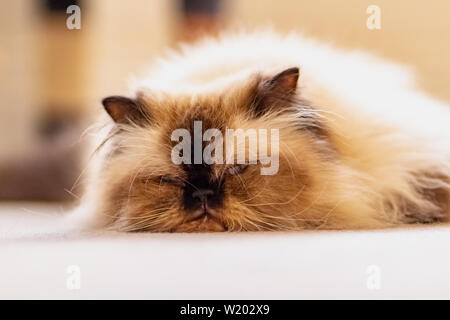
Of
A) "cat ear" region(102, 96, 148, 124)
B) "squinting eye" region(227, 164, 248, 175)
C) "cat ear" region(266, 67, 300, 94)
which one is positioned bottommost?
"squinting eye" region(227, 164, 248, 175)

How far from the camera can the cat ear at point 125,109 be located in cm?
141

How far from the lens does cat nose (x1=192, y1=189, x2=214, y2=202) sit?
1278mm

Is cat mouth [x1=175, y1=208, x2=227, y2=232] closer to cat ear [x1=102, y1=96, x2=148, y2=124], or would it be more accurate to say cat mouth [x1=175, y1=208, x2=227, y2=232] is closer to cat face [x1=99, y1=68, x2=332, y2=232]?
cat face [x1=99, y1=68, x2=332, y2=232]

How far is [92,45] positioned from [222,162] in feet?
9.39

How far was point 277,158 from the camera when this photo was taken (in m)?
1.31

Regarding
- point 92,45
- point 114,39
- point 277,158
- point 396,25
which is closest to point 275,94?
point 277,158

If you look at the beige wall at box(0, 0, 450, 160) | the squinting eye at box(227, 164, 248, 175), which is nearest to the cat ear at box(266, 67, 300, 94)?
the squinting eye at box(227, 164, 248, 175)

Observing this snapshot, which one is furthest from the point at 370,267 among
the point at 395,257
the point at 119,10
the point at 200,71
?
the point at 119,10

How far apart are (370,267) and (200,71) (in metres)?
0.77

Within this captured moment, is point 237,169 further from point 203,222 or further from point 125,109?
point 125,109

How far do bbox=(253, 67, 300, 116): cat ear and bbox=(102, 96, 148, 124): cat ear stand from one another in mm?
245

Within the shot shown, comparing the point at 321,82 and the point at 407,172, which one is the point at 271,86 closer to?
the point at 321,82

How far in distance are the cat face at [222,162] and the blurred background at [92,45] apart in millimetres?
1080

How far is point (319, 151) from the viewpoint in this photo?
1.36 metres
